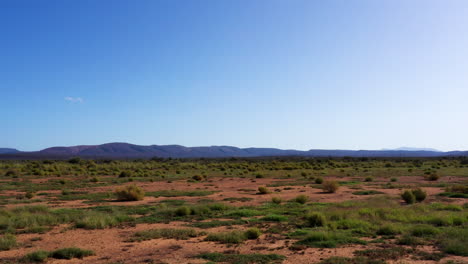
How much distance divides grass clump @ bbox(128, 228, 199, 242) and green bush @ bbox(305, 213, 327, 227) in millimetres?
4573

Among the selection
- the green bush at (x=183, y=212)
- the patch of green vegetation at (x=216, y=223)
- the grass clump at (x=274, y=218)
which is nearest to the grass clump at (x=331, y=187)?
the grass clump at (x=274, y=218)

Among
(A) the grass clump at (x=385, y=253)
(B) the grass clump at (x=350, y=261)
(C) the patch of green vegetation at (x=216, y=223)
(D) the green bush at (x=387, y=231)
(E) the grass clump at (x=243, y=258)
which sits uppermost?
(D) the green bush at (x=387, y=231)

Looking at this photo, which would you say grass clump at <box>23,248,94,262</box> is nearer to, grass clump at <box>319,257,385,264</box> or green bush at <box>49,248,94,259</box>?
green bush at <box>49,248,94,259</box>

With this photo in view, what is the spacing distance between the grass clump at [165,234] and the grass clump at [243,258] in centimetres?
270

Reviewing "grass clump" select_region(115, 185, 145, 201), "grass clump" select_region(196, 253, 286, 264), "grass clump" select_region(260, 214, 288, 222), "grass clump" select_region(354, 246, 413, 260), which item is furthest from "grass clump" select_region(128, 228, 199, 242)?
"grass clump" select_region(115, 185, 145, 201)

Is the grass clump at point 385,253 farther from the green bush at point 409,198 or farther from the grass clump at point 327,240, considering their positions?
the green bush at point 409,198

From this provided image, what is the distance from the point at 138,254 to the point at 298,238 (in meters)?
5.31

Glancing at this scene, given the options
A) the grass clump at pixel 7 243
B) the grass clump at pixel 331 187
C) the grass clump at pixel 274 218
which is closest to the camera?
the grass clump at pixel 7 243

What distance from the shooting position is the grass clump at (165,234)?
12758mm

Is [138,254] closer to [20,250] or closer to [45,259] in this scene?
[45,259]

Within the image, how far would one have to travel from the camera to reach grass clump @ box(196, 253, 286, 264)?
9719 millimetres

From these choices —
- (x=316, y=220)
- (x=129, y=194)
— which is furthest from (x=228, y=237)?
(x=129, y=194)

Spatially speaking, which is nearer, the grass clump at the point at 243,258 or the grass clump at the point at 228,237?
the grass clump at the point at 243,258

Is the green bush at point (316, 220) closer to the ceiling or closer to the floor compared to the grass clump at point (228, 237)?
closer to the ceiling
